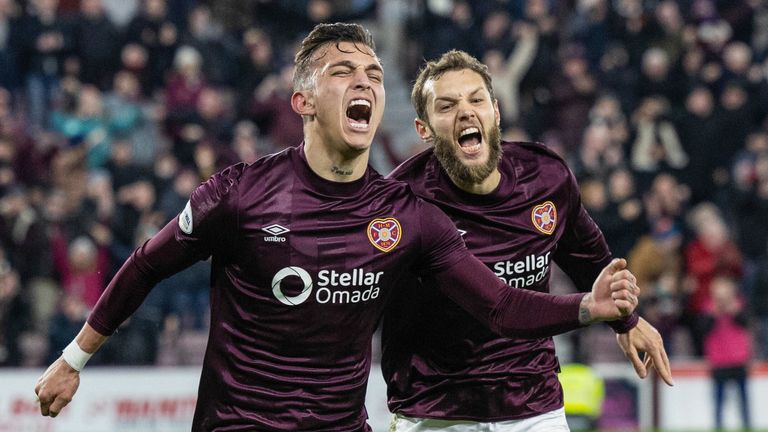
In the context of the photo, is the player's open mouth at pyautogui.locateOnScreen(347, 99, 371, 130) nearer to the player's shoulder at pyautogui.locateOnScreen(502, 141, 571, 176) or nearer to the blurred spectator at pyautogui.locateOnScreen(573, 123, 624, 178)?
the player's shoulder at pyautogui.locateOnScreen(502, 141, 571, 176)

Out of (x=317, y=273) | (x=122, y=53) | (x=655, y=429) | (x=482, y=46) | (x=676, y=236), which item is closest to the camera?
(x=317, y=273)

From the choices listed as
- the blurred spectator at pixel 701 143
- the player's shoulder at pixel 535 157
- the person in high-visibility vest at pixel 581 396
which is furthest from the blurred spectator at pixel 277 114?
the player's shoulder at pixel 535 157

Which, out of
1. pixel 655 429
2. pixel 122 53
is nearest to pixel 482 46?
pixel 122 53

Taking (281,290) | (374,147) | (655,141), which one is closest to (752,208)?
(655,141)

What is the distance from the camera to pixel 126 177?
12.8 m

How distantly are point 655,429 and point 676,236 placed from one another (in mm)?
2067

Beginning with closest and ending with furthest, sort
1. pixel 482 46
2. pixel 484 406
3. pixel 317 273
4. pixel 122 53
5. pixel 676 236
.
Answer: pixel 317 273 < pixel 484 406 < pixel 676 236 < pixel 122 53 < pixel 482 46

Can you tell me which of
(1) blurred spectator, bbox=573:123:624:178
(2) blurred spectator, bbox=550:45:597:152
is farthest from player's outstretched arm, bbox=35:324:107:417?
(2) blurred spectator, bbox=550:45:597:152

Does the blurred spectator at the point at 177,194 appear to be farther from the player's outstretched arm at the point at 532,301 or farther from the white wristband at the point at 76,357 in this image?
the player's outstretched arm at the point at 532,301

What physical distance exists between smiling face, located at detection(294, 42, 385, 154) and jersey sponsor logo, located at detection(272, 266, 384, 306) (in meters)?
0.46

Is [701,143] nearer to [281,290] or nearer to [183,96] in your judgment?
[183,96]

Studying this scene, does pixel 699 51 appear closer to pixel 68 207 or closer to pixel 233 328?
pixel 68 207

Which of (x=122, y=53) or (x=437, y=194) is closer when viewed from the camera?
(x=437, y=194)

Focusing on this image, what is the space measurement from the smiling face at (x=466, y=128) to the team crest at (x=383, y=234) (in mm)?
761
